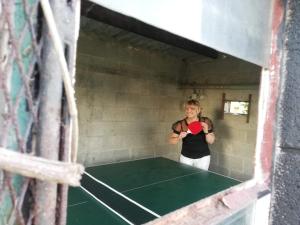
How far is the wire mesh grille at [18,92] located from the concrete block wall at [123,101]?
304 cm

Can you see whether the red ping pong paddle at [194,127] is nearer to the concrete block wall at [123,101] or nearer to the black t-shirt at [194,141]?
the black t-shirt at [194,141]

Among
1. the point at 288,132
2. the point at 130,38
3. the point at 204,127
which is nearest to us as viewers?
the point at 288,132

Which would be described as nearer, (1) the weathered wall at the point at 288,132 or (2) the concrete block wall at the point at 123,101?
(1) the weathered wall at the point at 288,132

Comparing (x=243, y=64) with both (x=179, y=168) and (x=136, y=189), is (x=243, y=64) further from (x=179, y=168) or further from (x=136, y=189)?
(x=136, y=189)

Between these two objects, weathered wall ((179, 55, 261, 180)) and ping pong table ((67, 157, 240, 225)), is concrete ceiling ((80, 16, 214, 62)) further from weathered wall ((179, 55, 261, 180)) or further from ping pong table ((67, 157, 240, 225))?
ping pong table ((67, 157, 240, 225))

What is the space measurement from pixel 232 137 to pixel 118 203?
2.61 m

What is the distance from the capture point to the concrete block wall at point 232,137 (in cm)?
403

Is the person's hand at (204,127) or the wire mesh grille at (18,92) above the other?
the wire mesh grille at (18,92)

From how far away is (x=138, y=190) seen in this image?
2.51 meters

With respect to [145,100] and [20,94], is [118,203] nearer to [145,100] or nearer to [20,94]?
[20,94]

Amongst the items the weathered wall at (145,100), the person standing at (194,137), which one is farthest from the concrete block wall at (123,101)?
the person standing at (194,137)

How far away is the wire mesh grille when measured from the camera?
1.67 ft

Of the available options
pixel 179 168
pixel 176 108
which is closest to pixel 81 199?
pixel 179 168

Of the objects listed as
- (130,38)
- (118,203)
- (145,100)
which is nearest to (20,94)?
(118,203)
